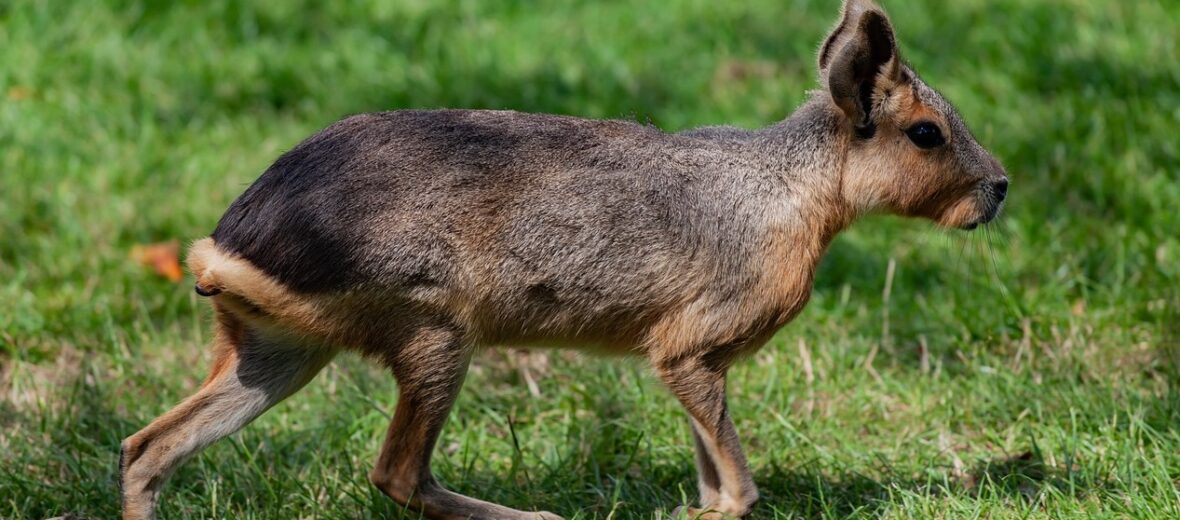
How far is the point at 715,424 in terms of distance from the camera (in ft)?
13.8

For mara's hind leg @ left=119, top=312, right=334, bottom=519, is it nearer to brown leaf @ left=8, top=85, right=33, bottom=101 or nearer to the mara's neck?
the mara's neck

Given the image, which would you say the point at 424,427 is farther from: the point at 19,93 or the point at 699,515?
the point at 19,93

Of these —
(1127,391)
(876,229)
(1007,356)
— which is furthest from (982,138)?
(1127,391)

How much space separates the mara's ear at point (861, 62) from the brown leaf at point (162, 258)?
2743 mm

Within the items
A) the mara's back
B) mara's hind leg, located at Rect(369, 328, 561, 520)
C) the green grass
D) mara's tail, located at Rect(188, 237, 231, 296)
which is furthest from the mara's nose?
mara's tail, located at Rect(188, 237, 231, 296)

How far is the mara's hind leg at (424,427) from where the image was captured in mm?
3980

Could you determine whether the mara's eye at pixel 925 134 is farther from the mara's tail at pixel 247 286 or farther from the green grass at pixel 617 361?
the mara's tail at pixel 247 286

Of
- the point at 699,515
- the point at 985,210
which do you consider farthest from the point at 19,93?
the point at 985,210

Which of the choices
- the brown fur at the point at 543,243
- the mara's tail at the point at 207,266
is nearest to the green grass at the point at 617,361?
the brown fur at the point at 543,243

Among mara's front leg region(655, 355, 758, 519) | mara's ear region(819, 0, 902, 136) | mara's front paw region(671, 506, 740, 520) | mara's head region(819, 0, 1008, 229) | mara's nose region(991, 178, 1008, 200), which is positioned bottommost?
mara's front paw region(671, 506, 740, 520)

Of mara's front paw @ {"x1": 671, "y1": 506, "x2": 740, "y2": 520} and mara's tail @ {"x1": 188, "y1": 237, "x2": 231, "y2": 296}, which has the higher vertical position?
mara's tail @ {"x1": 188, "y1": 237, "x2": 231, "y2": 296}

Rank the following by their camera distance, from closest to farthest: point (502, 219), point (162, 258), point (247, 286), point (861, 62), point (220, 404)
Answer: point (247, 286), point (502, 219), point (220, 404), point (861, 62), point (162, 258)

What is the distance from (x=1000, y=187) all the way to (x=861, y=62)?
618 mm

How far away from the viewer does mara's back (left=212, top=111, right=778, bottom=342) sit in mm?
3855
